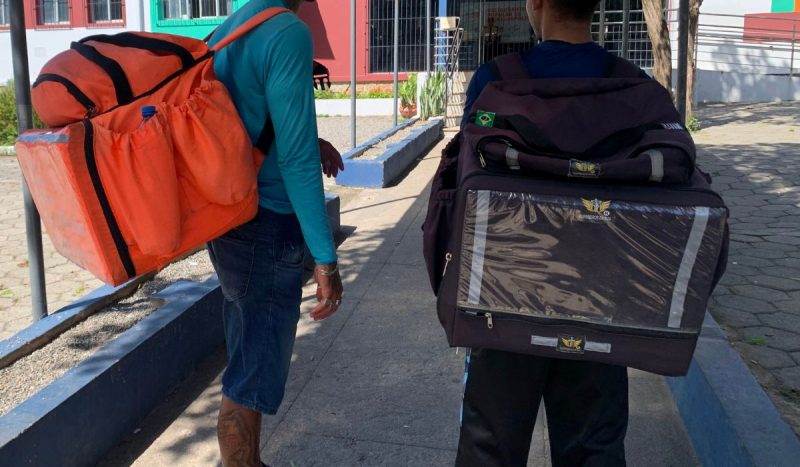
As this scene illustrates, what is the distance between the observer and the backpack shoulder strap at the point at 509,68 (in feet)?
7.02

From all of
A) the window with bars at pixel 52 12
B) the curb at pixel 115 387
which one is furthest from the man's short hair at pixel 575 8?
the window with bars at pixel 52 12

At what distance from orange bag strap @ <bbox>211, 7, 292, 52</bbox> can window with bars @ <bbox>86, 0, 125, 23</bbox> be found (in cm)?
1949

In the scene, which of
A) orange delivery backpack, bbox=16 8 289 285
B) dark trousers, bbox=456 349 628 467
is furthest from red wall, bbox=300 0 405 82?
dark trousers, bbox=456 349 628 467

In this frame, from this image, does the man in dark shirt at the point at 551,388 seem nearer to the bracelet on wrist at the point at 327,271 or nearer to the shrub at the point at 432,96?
the bracelet on wrist at the point at 327,271

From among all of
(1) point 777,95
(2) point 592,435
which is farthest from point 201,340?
(1) point 777,95

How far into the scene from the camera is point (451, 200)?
2.02m

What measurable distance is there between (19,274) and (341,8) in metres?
14.0

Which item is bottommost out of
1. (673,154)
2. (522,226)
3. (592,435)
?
(592,435)

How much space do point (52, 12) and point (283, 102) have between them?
68.2ft

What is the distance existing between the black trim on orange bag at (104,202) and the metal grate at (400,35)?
17369 millimetres

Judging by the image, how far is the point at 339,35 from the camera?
749 inches

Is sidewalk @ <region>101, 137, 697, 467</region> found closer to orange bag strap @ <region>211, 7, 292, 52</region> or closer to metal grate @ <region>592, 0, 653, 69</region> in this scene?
orange bag strap @ <region>211, 7, 292, 52</region>

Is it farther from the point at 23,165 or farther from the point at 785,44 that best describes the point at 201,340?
the point at 785,44

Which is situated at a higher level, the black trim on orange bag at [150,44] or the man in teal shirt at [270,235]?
the black trim on orange bag at [150,44]
